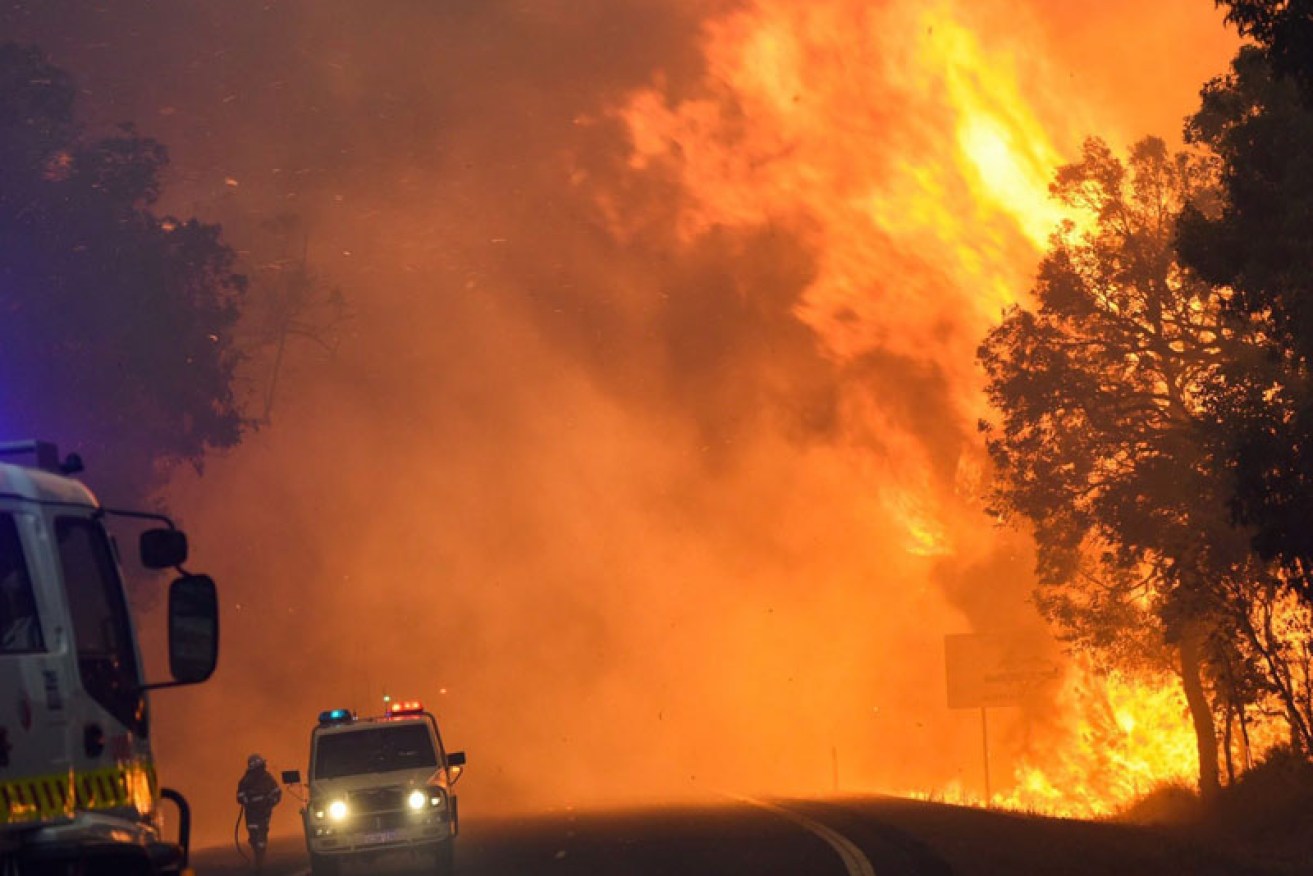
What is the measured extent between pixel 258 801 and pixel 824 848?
340 inches

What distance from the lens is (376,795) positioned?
25516 mm

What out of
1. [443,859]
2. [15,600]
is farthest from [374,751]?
[15,600]

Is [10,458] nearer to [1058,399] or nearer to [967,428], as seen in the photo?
[1058,399]

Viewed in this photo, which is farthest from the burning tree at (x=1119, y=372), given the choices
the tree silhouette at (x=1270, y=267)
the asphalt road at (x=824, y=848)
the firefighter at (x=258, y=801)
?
the firefighter at (x=258, y=801)

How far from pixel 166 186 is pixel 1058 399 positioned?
3010 inches

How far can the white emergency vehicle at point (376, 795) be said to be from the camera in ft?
82.7

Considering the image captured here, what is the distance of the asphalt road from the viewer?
23141 mm

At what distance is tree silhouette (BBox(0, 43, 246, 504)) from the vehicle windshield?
61.0ft

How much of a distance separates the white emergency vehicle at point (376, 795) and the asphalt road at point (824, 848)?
25.9 inches

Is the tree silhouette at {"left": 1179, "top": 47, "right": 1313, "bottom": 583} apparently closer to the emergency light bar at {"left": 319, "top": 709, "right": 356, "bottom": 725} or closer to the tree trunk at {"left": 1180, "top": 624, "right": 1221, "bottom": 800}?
the emergency light bar at {"left": 319, "top": 709, "right": 356, "bottom": 725}

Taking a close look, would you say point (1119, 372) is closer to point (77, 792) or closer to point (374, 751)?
point (374, 751)

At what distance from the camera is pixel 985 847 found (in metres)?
26.2

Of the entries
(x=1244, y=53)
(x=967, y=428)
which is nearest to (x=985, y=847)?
(x=1244, y=53)

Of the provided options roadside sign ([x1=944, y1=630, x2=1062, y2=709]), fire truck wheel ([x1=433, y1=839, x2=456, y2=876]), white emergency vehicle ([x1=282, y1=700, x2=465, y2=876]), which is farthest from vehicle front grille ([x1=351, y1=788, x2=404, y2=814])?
roadside sign ([x1=944, y1=630, x2=1062, y2=709])
